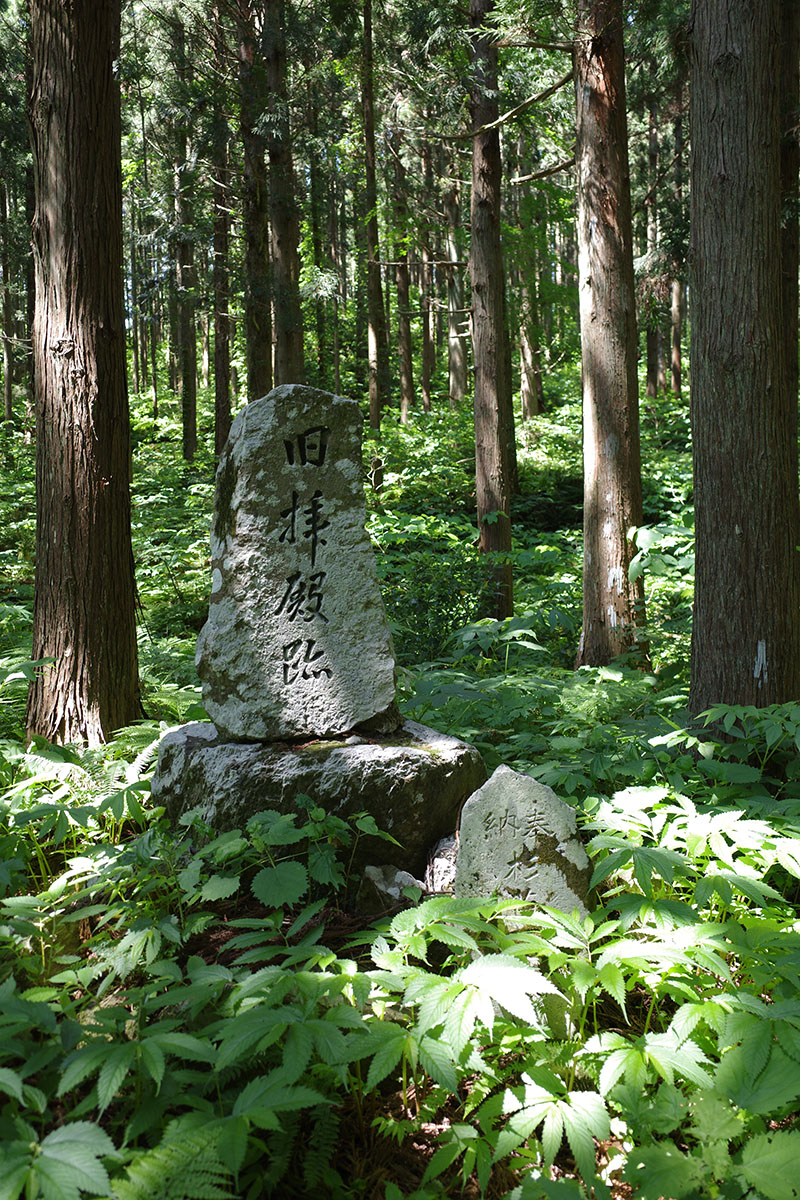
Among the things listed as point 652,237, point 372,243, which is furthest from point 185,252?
point 652,237

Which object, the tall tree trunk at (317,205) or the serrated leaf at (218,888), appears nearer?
the serrated leaf at (218,888)

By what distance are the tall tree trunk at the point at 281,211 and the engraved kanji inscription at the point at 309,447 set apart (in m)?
7.38

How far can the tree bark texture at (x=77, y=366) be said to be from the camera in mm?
4180

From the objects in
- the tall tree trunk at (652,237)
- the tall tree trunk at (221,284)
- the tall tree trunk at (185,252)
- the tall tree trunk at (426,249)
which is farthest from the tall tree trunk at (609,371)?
the tall tree trunk at (426,249)

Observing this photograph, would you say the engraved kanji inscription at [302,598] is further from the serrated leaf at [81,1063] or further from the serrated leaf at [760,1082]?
the serrated leaf at [760,1082]

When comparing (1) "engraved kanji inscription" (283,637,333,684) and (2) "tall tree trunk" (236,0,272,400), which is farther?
(2) "tall tree trunk" (236,0,272,400)

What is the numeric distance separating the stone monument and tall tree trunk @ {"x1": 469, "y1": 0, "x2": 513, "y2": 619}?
5.37 meters

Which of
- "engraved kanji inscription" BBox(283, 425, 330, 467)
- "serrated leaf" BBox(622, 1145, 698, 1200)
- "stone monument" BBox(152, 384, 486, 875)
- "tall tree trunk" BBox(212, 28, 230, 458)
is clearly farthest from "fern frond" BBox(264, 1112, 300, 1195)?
"tall tree trunk" BBox(212, 28, 230, 458)

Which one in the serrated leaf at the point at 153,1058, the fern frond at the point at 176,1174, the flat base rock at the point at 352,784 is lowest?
the fern frond at the point at 176,1174

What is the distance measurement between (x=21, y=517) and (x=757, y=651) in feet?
43.4

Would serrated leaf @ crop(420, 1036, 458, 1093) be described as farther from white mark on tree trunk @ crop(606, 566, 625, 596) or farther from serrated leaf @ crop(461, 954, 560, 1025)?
white mark on tree trunk @ crop(606, 566, 625, 596)

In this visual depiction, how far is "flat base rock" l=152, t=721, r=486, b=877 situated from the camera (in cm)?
313

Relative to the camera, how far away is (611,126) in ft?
19.2

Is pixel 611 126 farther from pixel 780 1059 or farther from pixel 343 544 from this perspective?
pixel 780 1059
